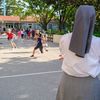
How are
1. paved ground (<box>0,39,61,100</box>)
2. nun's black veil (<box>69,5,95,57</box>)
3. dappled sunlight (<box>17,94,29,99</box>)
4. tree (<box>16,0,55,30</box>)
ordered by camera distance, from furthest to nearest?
tree (<box>16,0,55,30</box>) → paved ground (<box>0,39,61,100</box>) → dappled sunlight (<box>17,94,29,99</box>) → nun's black veil (<box>69,5,95,57</box>)

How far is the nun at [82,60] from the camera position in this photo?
11.9ft

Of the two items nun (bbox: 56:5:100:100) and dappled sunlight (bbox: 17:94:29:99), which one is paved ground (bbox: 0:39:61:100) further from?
nun (bbox: 56:5:100:100)

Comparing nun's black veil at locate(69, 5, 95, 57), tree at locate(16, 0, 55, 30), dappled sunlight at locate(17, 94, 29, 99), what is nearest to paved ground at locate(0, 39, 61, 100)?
dappled sunlight at locate(17, 94, 29, 99)

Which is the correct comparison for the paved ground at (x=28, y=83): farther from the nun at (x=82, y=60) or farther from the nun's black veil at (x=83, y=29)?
the nun's black veil at (x=83, y=29)

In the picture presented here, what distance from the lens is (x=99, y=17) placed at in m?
27.6

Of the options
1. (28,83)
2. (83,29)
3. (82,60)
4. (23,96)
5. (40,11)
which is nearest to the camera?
(83,29)

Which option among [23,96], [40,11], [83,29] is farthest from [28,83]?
[40,11]

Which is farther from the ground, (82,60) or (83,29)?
(83,29)

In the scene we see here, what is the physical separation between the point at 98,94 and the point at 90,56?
16.3 inches

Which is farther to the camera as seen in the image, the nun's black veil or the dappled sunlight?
the dappled sunlight

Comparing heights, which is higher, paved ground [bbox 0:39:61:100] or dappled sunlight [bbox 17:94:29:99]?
dappled sunlight [bbox 17:94:29:99]

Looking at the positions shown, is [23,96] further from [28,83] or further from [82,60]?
[82,60]

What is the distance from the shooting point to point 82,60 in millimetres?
3773

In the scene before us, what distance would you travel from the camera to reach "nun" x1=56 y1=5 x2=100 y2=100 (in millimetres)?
3633
